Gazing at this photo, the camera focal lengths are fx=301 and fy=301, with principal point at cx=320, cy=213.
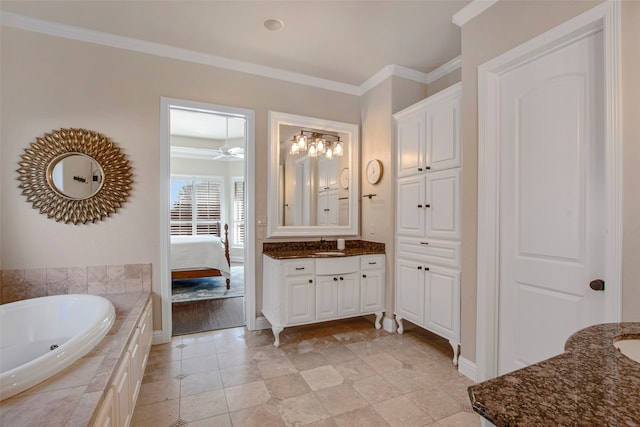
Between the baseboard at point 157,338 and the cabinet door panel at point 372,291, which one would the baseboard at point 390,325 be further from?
the baseboard at point 157,338

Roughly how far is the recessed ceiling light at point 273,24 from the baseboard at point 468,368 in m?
3.14

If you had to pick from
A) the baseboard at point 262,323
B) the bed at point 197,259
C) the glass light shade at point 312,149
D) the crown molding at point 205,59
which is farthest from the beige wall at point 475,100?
the bed at point 197,259

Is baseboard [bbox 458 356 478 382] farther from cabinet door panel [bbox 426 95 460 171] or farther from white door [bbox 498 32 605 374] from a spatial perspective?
cabinet door panel [bbox 426 95 460 171]

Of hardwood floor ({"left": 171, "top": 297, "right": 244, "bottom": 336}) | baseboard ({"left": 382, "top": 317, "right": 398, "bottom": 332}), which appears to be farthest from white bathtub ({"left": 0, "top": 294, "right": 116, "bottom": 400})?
baseboard ({"left": 382, "top": 317, "right": 398, "bottom": 332})

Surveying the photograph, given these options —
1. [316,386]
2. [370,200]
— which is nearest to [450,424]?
[316,386]

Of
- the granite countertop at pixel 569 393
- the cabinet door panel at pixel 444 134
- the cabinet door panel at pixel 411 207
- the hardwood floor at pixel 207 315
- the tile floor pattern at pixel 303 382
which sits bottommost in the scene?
the tile floor pattern at pixel 303 382

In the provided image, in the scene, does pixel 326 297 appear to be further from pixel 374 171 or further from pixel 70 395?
pixel 70 395

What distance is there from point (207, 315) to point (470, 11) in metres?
4.03

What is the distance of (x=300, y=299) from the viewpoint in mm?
2967

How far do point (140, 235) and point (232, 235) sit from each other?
466 cm

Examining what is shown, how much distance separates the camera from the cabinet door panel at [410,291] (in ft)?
9.61

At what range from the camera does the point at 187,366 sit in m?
2.50

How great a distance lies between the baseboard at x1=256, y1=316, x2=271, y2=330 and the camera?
3.29 metres

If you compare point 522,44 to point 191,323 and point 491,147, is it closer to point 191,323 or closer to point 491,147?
point 491,147
